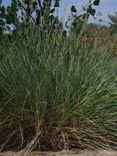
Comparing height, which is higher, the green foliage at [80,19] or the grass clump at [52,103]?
the green foliage at [80,19]

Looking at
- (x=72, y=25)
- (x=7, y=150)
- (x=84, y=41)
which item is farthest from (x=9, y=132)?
(x=72, y=25)

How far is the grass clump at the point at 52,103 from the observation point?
5660 mm

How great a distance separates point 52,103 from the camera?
18.7 ft

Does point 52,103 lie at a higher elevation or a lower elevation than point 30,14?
lower

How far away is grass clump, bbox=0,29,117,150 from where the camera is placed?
5660mm

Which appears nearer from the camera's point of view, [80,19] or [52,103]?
[52,103]

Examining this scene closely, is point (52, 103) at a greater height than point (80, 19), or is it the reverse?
point (80, 19)

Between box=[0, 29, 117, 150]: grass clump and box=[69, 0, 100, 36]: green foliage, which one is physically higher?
box=[69, 0, 100, 36]: green foliage

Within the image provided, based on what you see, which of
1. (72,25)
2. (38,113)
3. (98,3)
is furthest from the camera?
(98,3)

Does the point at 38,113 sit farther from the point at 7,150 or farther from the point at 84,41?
the point at 84,41

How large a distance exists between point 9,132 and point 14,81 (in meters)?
0.57

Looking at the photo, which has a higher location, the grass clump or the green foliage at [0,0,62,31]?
the green foliage at [0,0,62,31]

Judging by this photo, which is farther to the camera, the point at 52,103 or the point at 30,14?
the point at 30,14

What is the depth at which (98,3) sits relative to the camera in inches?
300
